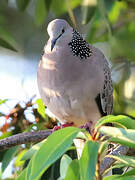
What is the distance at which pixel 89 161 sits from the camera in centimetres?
124

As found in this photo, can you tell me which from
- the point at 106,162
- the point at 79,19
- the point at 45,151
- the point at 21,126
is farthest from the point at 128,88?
the point at 79,19

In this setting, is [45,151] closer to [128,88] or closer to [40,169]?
[40,169]

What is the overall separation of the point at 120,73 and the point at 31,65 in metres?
3.23

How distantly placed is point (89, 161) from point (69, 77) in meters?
1.13

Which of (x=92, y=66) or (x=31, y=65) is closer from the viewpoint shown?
(x=92, y=66)

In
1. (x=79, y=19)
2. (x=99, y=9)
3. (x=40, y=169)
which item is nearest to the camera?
(x=40, y=169)

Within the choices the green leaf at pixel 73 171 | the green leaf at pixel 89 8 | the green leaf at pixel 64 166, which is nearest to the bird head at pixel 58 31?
the green leaf at pixel 89 8

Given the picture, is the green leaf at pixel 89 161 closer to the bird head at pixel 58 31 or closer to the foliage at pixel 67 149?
the foliage at pixel 67 149

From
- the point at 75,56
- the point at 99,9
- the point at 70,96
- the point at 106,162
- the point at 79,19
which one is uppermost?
the point at 79,19

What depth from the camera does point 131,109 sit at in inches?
102

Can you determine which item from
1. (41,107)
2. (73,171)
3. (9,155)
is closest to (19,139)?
(9,155)

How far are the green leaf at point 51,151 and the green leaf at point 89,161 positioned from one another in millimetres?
52

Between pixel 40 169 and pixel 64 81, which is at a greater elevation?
pixel 64 81

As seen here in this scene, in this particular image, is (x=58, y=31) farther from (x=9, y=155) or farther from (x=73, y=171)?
(x=73, y=171)
